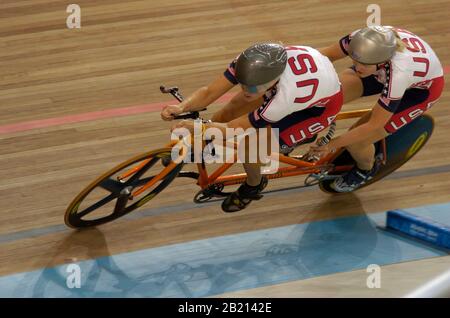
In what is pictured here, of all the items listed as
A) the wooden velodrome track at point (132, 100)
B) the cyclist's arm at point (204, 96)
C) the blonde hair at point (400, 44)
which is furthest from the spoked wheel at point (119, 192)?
the blonde hair at point (400, 44)

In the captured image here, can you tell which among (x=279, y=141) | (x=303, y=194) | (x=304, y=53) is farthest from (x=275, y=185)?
(x=304, y=53)

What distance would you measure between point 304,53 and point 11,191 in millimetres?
1879

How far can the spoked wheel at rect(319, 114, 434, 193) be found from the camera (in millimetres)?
4685

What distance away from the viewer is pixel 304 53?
406 cm

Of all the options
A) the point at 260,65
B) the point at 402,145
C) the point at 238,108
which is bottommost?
the point at 402,145

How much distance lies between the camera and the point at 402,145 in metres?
4.74

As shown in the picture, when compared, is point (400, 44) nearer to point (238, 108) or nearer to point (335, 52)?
point (335, 52)

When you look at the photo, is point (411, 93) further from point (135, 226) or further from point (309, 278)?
point (135, 226)

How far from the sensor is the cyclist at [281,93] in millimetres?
3855

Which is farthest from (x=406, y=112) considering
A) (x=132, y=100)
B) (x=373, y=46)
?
(x=132, y=100)

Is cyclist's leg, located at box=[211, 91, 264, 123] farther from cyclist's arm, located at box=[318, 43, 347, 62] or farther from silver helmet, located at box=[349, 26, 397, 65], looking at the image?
silver helmet, located at box=[349, 26, 397, 65]

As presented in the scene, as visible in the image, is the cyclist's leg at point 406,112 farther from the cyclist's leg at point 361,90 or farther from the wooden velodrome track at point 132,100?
the wooden velodrome track at point 132,100

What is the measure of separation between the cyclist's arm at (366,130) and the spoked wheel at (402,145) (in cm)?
40

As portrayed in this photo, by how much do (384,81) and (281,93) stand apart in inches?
23.8
